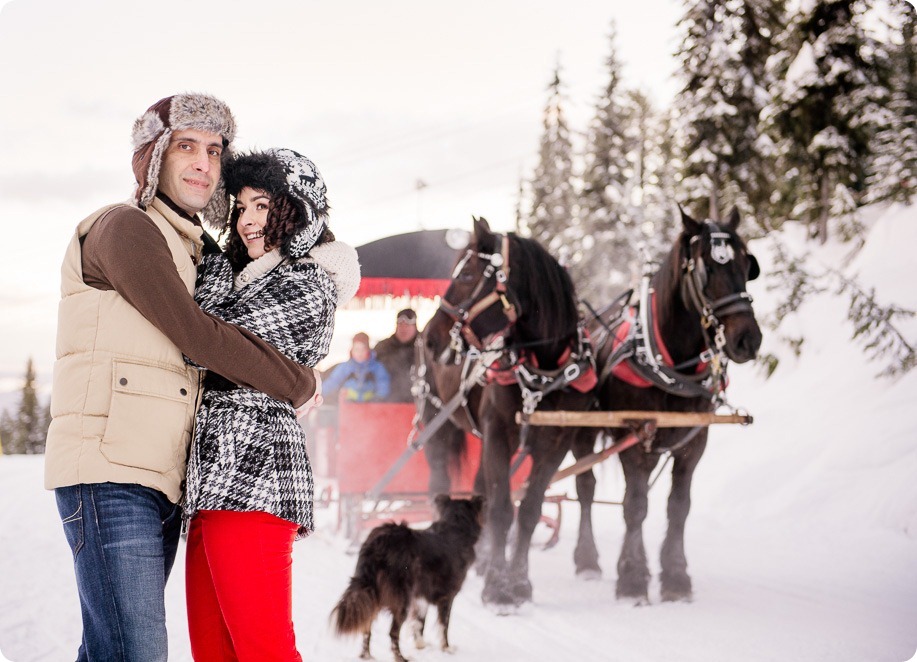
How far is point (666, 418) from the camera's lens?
493cm

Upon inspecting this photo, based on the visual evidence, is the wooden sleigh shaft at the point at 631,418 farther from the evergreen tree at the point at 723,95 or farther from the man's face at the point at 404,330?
the evergreen tree at the point at 723,95

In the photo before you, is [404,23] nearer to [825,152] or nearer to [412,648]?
[412,648]

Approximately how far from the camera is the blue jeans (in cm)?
169

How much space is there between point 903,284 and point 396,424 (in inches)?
183

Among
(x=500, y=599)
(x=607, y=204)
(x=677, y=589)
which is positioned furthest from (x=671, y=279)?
(x=607, y=204)

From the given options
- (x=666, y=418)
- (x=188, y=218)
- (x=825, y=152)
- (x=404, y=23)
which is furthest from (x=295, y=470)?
(x=825, y=152)

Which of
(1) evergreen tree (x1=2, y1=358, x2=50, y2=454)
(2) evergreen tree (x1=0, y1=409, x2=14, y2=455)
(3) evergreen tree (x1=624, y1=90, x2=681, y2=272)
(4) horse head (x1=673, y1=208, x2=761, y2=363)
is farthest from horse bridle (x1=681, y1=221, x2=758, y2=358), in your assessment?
(3) evergreen tree (x1=624, y1=90, x2=681, y2=272)

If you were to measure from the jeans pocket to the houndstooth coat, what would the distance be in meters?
0.24

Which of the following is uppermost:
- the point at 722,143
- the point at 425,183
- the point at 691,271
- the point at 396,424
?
the point at 722,143

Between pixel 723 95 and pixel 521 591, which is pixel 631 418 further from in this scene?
pixel 723 95

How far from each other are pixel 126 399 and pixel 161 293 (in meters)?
0.26

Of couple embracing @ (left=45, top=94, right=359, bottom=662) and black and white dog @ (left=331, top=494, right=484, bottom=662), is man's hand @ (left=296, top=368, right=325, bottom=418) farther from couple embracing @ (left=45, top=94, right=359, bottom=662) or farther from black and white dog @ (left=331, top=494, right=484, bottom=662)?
black and white dog @ (left=331, top=494, right=484, bottom=662)

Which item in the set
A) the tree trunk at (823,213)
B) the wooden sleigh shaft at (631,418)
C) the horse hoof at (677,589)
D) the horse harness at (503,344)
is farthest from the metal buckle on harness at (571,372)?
the tree trunk at (823,213)

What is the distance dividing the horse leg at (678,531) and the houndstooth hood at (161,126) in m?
4.01
